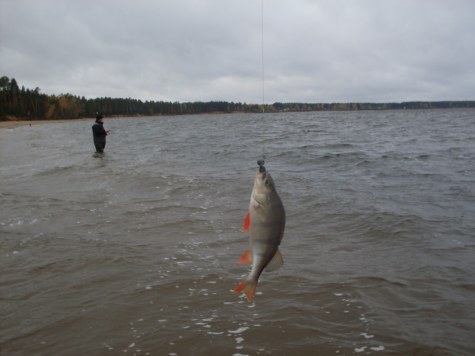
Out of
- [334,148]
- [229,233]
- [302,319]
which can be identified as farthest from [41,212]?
[334,148]

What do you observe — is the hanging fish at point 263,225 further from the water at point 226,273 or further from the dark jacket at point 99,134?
the dark jacket at point 99,134

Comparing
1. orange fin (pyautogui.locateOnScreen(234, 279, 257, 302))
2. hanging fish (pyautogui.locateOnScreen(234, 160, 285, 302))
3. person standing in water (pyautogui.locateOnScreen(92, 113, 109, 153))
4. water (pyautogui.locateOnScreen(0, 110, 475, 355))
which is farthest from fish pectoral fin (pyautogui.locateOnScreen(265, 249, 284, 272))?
person standing in water (pyautogui.locateOnScreen(92, 113, 109, 153))

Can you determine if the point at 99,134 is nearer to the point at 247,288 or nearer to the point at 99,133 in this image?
the point at 99,133

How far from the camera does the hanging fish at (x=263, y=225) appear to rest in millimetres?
3121

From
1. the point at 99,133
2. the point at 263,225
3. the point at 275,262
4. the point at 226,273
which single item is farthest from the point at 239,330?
the point at 99,133

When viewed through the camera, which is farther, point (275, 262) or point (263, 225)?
point (275, 262)

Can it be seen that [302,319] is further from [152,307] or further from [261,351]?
[152,307]

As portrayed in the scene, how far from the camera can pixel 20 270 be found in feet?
21.9

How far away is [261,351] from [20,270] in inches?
169

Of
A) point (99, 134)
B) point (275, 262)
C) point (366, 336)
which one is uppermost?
point (99, 134)

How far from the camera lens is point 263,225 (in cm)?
320

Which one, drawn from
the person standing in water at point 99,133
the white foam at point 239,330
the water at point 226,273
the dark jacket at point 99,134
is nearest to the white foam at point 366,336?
the water at point 226,273

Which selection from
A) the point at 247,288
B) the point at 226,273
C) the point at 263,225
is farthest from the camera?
the point at 226,273

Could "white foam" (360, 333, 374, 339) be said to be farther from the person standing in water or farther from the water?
the person standing in water
